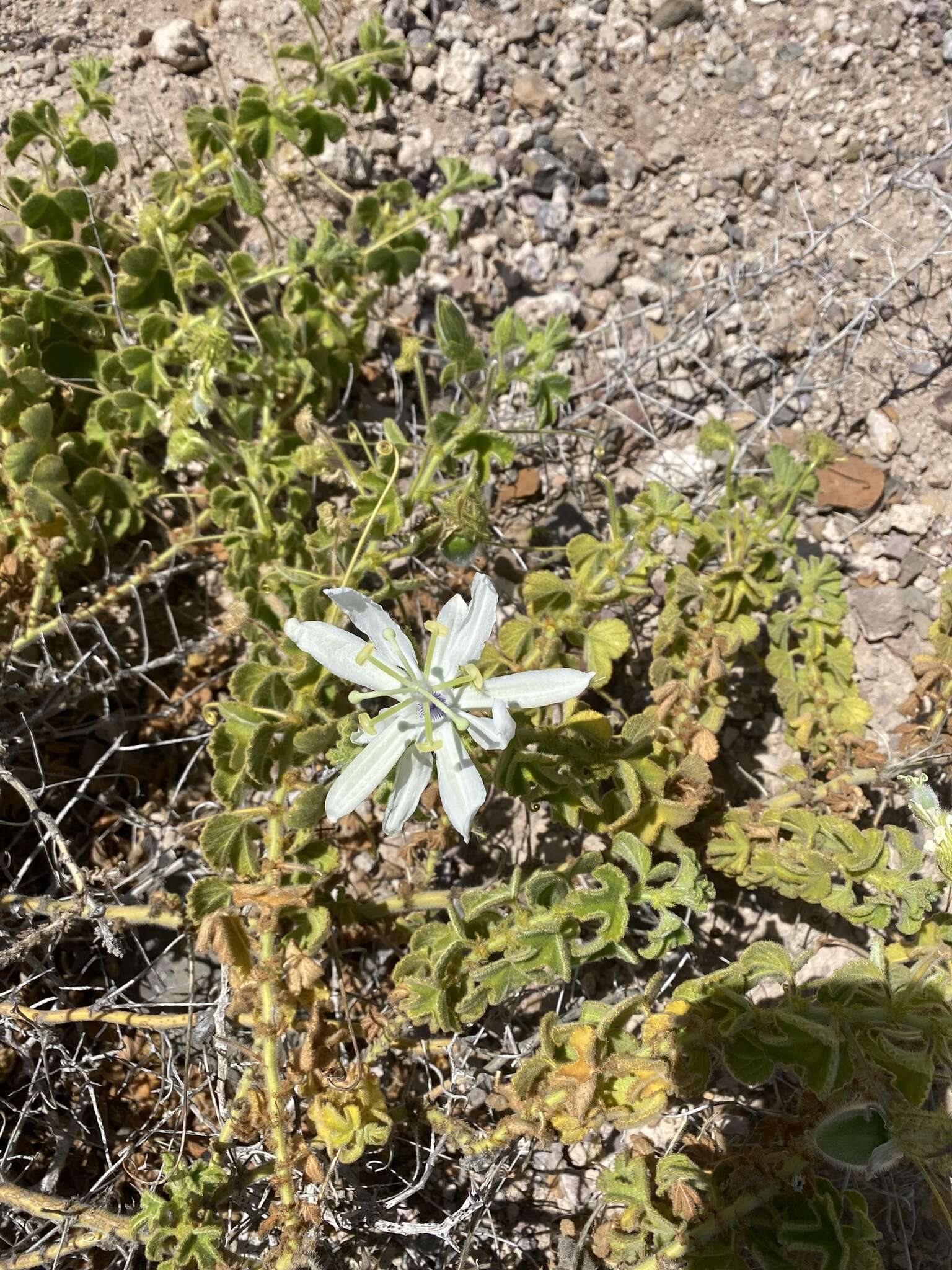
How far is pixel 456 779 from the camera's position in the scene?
1.89m

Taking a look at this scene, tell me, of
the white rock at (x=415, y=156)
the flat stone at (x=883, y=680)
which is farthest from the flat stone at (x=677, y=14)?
the flat stone at (x=883, y=680)

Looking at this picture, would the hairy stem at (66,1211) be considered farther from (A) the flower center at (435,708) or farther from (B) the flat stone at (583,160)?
(B) the flat stone at (583,160)

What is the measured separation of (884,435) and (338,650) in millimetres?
2173

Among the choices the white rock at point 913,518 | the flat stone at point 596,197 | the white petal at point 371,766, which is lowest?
the white rock at point 913,518

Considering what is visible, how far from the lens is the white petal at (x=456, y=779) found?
6.07ft

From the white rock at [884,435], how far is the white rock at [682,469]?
523 mm

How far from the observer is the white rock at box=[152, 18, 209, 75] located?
3.36m

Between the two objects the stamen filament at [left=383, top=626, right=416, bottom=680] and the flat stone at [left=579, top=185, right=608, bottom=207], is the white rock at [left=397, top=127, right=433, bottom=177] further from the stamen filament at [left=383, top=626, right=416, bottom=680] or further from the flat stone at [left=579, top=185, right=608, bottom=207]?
the stamen filament at [left=383, top=626, right=416, bottom=680]

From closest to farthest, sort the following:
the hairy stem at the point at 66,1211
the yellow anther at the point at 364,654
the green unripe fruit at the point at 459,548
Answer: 1. the yellow anther at the point at 364,654
2. the hairy stem at the point at 66,1211
3. the green unripe fruit at the point at 459,548

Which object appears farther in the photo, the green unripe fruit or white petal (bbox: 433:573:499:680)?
the green unripe fruit

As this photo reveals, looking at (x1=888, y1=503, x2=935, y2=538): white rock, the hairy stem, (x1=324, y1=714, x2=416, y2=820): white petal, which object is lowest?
the hairy stem

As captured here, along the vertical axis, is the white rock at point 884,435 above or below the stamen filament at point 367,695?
below

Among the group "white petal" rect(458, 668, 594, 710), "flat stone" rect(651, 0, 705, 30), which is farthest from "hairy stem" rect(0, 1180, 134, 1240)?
"flat stone" rect(651, 0, 705, 30)

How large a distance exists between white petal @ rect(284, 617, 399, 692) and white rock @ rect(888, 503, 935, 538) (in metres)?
1.97
